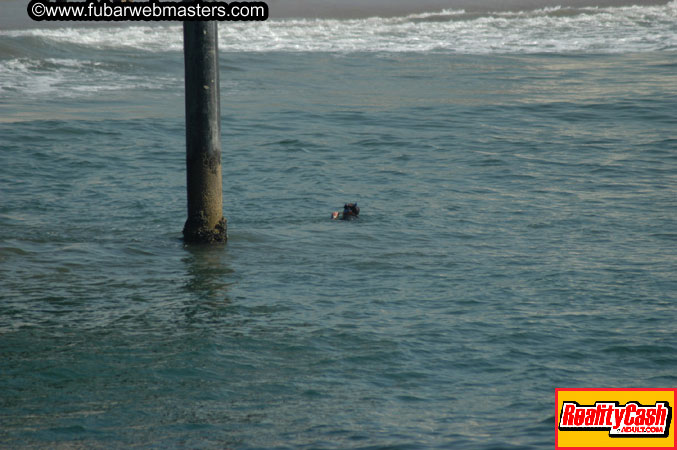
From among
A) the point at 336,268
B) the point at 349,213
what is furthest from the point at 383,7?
the point at 336,268

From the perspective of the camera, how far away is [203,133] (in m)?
8.67

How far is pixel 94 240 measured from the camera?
374 inches

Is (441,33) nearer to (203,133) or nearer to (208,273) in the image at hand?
(203,133)

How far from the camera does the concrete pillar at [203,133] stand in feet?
27.7

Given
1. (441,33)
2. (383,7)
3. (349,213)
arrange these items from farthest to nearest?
1. (383,7)
2. (441,33)
3. (349,213)

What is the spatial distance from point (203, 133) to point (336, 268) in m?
1.75

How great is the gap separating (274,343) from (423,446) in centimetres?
186

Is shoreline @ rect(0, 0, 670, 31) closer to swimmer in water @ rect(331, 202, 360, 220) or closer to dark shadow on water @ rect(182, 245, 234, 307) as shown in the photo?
swimmer in water @ rect(331, 202, 360, 220)

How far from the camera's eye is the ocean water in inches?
223

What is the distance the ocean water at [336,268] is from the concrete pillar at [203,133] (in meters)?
0.31

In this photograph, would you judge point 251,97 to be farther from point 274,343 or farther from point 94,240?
point 274,343

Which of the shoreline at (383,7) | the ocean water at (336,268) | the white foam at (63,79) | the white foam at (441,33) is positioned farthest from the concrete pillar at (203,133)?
the shoreline at (383,7)

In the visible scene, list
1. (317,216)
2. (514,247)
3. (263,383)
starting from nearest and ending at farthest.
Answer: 1. (263,383)
2. (514,247)
3. (317,216)

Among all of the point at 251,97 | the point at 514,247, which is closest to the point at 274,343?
the point at 514,247
